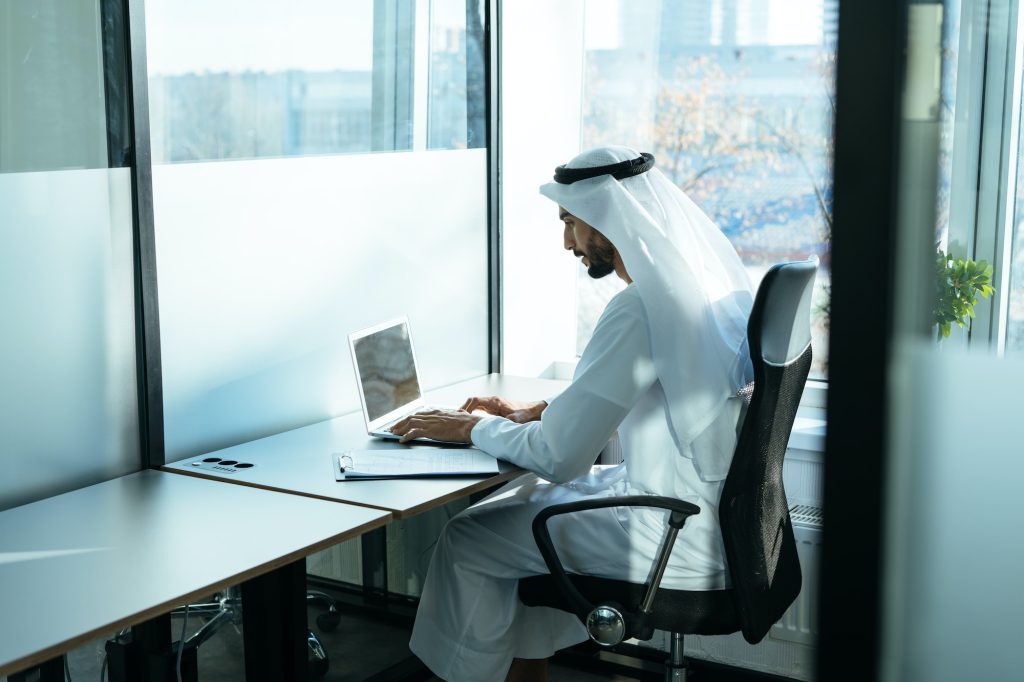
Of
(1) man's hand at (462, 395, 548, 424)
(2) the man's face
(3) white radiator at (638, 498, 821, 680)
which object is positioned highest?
(2) the man's face

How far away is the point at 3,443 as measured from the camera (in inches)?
73.5

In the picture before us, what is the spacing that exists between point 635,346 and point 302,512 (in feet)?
2.25

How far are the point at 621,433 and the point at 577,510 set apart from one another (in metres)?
0.27

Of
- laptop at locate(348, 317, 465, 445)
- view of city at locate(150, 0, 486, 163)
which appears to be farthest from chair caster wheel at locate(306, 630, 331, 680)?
view of city at locate(150, 0, 486, 163)

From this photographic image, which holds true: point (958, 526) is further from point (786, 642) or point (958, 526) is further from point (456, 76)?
point (456, 76)

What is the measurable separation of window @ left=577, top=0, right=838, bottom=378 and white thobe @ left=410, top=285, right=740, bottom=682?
1032 millimetres

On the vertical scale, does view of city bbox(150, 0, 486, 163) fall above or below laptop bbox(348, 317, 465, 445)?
above

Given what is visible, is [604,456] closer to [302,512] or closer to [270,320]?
[270,320]

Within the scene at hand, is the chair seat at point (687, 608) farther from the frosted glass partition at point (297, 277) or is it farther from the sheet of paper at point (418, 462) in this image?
the frosted glass partition at point (297, 277)

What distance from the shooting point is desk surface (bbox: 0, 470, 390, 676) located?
136 cm

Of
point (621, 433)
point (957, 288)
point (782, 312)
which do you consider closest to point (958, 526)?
point (957, 288)

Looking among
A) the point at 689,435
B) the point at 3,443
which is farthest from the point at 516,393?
the point at 3,443

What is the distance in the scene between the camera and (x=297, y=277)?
2.47m

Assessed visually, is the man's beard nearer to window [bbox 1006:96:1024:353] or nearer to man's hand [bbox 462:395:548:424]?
man's hand [bbox 462:395:548:424]
